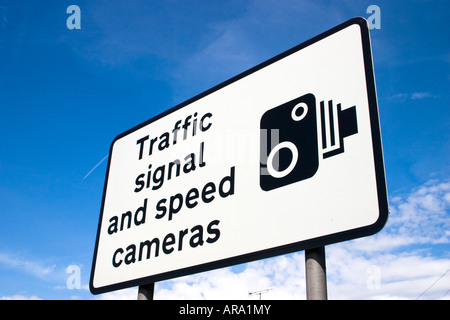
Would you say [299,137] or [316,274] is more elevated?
[299,137]

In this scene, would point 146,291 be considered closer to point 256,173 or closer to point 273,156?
point 256,173

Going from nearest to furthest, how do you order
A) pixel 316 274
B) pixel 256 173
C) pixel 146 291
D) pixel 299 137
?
1. pixel 316 274
2. pixel 299 137
3. pixel 256 173
4. pixel 146 291

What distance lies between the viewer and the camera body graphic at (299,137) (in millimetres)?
1811

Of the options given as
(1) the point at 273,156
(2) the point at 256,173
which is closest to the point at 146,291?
(2) the point at 256,173

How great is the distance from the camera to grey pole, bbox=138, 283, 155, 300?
2310 mm

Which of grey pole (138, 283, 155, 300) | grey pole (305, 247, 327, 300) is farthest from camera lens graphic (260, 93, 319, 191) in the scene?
grey pole (138, 283, 155, 300)

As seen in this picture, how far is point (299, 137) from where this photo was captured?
1.93 metres

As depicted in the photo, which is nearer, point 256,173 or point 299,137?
point 299,137

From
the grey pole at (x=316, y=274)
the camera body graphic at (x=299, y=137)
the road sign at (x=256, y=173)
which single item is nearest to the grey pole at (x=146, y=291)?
the road sign at (x=256, y=173)

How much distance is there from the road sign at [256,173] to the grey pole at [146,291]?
0.16 ft

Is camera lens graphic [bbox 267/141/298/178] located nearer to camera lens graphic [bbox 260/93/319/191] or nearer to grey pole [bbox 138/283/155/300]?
camera lens graphic [bbox 260/93/319/191]

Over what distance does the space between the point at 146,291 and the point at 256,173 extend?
98 cm

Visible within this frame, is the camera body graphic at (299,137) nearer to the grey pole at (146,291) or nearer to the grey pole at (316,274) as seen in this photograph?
the grey pole at (316,274)

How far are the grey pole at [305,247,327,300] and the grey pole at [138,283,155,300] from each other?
41.9 inches
